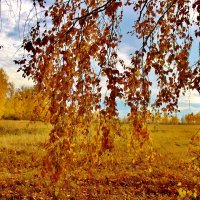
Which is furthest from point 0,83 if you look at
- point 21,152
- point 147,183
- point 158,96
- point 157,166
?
point 158,96

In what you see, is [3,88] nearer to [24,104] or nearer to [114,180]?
[24,104]

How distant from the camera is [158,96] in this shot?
30.0 ft

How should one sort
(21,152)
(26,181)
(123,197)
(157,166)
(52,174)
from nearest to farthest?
1. (52,174)
2. (123,197)
3. (26,181)
4. (157,166)
5. (21,152)

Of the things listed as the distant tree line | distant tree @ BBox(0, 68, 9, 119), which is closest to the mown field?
the distant tree line

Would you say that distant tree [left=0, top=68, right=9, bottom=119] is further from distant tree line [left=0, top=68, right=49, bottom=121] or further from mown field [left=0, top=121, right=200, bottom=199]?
mown field [left=0, top=121, right=200, bottom=199]

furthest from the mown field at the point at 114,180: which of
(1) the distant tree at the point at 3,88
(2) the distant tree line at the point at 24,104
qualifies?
(1) the distant tree at the point at 3,88

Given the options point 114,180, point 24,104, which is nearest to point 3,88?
point 24,104

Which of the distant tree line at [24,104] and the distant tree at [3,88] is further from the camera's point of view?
the distant tree at [3,88]

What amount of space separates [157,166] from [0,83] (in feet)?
120

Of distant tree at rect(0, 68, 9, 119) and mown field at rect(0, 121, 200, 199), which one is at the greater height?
distant tree at rect(0, 68, 9, 119)

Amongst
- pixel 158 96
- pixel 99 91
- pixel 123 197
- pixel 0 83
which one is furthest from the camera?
pixel 0 83

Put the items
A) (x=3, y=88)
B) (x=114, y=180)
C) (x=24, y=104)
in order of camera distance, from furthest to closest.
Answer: (x=24, y=104)
(x=3, y=88)
(x=114, y=180)

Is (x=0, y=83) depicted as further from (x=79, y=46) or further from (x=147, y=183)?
(x=79, y=46)

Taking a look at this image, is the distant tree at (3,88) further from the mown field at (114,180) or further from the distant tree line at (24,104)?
the mown field at (114,180)
